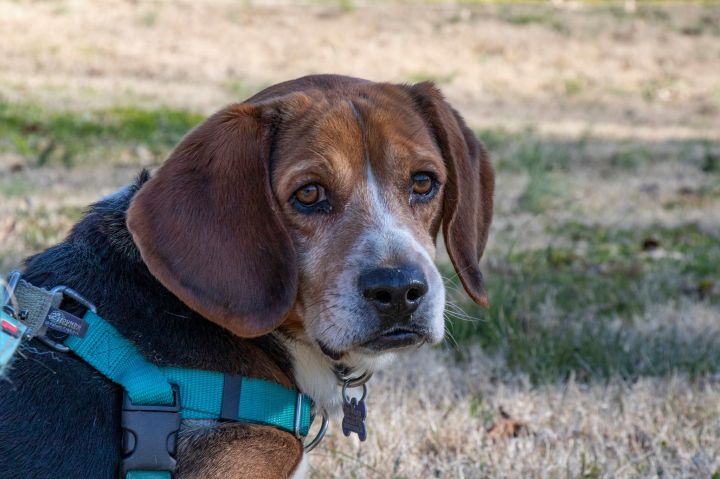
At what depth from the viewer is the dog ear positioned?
3.77 metres

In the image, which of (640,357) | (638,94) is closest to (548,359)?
(640,357)

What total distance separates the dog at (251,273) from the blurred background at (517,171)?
0.66 meters

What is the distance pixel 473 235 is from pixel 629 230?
4835mm

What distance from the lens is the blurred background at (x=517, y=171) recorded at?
447 centimetres

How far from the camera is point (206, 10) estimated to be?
20953mm

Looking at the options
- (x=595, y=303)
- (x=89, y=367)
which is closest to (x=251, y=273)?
(x=89, y=367)

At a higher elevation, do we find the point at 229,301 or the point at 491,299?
the point at 229,301

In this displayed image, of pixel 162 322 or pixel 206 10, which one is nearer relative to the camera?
pixel 162 322

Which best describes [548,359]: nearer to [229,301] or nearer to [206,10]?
[229,301]

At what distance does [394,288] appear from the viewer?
3.10m

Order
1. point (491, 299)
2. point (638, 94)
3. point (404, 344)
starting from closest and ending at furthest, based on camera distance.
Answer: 1. point (404, 344)
2. point (491, 299)
3. point (638, 94)

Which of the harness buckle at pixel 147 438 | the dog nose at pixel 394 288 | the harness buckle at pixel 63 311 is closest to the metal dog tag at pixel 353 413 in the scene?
the dog nose at pixel 394 288

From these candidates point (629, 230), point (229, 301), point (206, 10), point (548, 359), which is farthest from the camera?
point (206, 10)

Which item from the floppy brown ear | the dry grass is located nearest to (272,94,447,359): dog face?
the floppy brown ear
